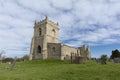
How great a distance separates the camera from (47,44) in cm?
5503

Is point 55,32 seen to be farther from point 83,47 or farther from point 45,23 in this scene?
point 83,47

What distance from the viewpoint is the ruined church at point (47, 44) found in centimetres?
5334

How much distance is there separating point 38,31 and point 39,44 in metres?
5.41

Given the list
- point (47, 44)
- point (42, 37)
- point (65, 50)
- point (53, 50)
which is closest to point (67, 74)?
point (53, 50)

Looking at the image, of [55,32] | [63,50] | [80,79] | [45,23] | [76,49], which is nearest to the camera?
[80,79]

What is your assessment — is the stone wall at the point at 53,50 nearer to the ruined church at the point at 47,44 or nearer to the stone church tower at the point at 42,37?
the ruined church at the point at 47,44

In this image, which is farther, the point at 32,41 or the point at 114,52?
the point at 114,52

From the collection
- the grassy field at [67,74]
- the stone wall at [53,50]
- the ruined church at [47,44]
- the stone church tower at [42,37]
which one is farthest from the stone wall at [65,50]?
the grassy field at [67,74]

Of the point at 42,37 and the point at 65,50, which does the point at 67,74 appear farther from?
the point at 42,37

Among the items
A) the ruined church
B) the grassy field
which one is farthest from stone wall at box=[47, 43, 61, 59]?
the grassy field

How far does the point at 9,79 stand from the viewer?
14.4 metres

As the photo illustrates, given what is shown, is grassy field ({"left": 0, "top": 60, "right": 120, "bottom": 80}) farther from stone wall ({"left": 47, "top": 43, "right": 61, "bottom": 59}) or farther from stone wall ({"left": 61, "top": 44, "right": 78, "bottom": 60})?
stone wall ({"left": 47, "top": 43, "right": 61, "bottom": 59})

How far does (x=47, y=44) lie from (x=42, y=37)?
126 inches

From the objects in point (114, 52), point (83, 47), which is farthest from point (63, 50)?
point (114, 52)
